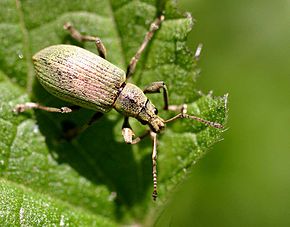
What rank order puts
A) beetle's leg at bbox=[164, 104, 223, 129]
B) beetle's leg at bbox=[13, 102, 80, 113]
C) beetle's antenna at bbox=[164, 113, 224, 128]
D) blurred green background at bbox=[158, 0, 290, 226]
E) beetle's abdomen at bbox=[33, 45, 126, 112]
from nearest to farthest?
1. beetle's antenna at bbox=[164, 113, 224, 128]
2. beetle's leg at bbox=[164, 104, 223, 129]
3. beetle's abdomen at bbox=[33, 45, 126, 112]
4. beetle's leg at bbox=[13, 102, 80, 113]
5. blurred green background at bbox=[158, 0, 290, 226]

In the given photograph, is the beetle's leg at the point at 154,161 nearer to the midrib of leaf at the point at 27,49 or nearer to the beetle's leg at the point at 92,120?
the beetle's leg at the point at 92,120

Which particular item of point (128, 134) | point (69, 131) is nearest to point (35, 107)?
point (69, 131)

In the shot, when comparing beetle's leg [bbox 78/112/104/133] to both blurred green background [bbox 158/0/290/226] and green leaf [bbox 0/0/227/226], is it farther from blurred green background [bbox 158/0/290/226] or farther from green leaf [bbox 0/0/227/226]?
blurred green background [bbox 158/0/290/226]

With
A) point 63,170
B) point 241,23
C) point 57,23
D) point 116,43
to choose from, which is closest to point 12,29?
point 57,23

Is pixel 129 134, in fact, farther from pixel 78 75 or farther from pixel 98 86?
pixel 78 75

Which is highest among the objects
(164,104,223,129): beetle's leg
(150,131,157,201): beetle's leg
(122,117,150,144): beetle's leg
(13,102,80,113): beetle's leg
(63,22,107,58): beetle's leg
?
(63,22,107,58): beetle's leg

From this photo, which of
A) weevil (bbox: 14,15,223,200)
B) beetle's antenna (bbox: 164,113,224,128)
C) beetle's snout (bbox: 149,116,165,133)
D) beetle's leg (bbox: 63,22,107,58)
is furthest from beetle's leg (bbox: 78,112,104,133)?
beetle's antenna (bbox: 164,113,224,128)
